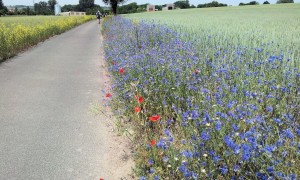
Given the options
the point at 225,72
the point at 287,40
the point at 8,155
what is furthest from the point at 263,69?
the point at 8,155

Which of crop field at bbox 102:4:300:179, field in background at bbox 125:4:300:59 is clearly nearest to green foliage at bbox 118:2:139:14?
field in background at bbox 125:4:300:59

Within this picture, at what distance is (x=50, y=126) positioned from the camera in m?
5.93

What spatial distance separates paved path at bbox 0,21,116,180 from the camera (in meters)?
4.40

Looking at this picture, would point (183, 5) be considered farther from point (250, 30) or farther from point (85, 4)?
point (85, 4)

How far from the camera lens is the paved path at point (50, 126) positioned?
4.40m

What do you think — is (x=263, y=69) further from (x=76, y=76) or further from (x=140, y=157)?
(x=76, y=76)

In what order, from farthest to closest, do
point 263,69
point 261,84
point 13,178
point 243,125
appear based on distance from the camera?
point 263,69 → point 261,84 → point 13,178 → point 243,125

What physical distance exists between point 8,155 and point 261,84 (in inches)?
152

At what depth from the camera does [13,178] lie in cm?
416

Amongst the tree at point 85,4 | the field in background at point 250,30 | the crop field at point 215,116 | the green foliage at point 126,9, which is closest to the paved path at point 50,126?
the crop field at point 215,116

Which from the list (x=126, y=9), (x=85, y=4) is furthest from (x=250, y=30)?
(x=85, y=4)

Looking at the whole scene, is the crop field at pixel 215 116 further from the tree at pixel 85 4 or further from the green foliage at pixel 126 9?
the tree at pixel 85 4

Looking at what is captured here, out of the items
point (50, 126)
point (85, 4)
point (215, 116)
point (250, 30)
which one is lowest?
point (50, 126)

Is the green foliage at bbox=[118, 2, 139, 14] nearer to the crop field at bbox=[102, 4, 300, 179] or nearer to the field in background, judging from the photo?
the field in background
